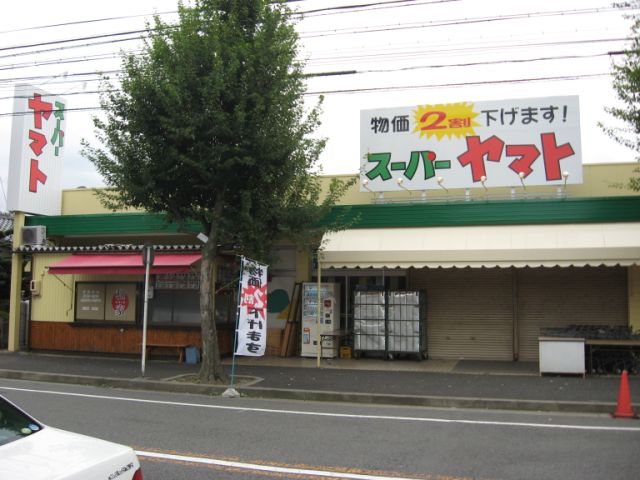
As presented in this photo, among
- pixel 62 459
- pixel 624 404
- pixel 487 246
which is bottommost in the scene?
pixel 624 404

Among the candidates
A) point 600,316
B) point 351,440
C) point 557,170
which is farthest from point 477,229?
point 351,440

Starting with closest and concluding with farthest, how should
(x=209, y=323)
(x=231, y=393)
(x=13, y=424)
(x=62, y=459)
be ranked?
(x=62, y=459), (x=13, y=424), (x=231, y=393), (x=209, y=323)

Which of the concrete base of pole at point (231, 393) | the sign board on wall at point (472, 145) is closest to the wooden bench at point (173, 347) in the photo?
the concrete base of pole at point (231, 393)

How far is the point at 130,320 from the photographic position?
1753 cm

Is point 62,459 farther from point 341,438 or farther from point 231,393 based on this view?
point 231,393

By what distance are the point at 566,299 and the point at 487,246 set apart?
322cm

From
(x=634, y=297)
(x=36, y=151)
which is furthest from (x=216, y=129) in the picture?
(x=634, y=297)

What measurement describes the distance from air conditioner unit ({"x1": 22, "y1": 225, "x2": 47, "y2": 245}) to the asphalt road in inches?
328

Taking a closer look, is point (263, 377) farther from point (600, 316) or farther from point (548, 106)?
point (548, 106)

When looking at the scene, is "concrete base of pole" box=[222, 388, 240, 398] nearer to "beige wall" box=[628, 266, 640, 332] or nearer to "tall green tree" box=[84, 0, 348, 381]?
"tall green tree" box=[84, 0, 348, 381]

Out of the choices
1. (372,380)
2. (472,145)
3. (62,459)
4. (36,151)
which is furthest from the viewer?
(36,151)

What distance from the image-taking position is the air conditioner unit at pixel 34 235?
18.5 meters

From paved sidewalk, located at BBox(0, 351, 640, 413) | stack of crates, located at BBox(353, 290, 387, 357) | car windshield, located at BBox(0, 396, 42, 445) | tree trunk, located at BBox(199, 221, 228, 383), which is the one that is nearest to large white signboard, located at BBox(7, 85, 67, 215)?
paved sidewalk, located at BBox(0, 351, 640, 413)

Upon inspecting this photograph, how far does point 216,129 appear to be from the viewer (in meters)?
11.9
